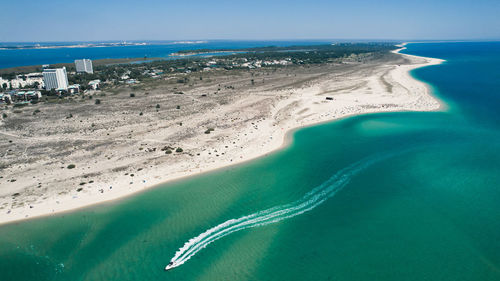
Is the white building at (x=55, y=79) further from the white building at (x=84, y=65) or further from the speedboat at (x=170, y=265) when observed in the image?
the speedboat at (x=170, y=265)

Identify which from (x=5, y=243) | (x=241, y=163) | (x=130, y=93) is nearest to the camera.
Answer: (x=5, y=243)

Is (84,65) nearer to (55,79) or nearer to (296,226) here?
(55,79)

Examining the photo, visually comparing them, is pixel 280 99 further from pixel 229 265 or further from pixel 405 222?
pixel 229 265

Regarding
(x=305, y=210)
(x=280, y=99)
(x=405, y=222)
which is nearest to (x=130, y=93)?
(x=280, y=99)

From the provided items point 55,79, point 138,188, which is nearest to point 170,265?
point 138,188

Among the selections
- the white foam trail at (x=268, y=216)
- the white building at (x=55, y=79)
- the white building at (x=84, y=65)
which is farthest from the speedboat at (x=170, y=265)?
the white building at (x=84, y=65)
